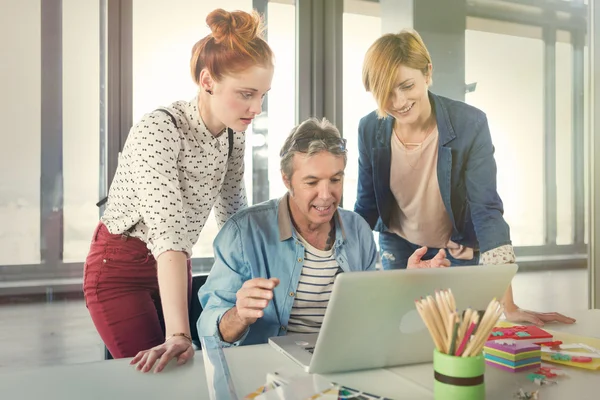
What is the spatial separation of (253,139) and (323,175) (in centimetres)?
106

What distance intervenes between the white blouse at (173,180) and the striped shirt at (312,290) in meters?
0.36

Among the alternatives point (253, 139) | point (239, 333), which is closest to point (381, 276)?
point (239, 333)

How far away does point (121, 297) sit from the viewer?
190 centimetres

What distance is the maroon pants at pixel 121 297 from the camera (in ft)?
6.17

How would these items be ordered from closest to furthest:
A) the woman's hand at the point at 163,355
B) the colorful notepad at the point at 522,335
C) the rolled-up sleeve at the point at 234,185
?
the woman's hand at the point at 163,355 → the colorful notepad at the point at 522,335 → the rolled-up sleeve at the point at 234,185

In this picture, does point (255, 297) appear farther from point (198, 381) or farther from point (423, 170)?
point (423, 170)

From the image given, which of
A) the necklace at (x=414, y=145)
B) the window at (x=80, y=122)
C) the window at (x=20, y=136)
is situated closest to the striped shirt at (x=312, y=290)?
the necklace at (x=414, y=145)

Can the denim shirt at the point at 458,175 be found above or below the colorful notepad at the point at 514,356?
above

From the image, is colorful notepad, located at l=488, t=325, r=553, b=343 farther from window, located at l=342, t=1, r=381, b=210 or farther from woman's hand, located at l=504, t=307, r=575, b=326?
window, located at l=342, t=1, r=381, b=210

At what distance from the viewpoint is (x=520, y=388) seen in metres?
1.04

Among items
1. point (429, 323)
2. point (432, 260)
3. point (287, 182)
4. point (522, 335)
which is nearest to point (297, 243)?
point (287, 182)

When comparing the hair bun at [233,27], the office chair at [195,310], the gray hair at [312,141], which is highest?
the hair bun at [233,27]

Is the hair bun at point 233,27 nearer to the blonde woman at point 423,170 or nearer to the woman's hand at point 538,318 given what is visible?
the blonde woman at point 423,170

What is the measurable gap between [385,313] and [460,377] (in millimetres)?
190
